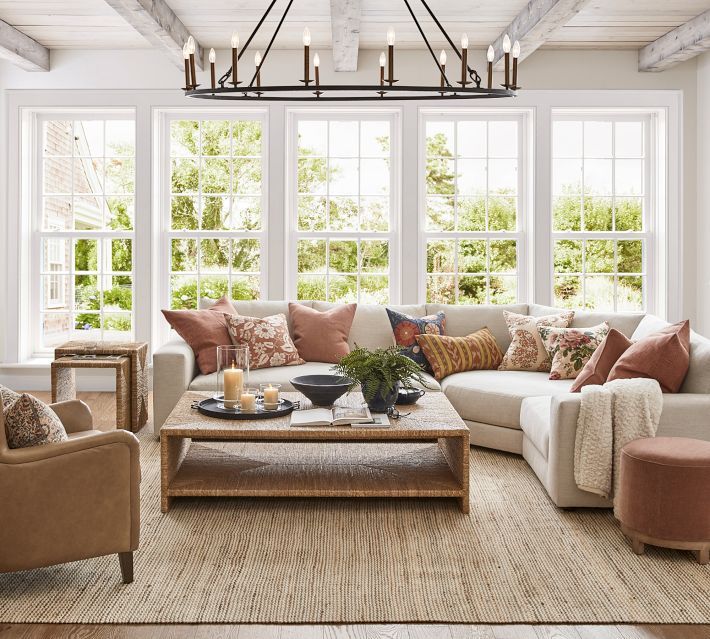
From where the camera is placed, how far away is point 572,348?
4.63 m

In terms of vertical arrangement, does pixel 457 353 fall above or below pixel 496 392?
above

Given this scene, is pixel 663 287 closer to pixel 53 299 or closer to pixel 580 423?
pixel 580 423

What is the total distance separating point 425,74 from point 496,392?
3124 millimetres

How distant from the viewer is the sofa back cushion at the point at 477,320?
5234mm

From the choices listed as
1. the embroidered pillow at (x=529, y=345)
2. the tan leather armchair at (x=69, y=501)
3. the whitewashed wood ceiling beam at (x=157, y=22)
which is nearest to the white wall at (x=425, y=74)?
the whitewashed wood ceiling beam at (x=157, y=22)

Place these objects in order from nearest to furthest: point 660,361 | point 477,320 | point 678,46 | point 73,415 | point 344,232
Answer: point 73,415, point 660,361, point 477,320, point 678,46, point 344,232

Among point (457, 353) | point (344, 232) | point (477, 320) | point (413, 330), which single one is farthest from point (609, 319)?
point (344, 232)

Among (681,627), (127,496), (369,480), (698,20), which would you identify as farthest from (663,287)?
(127,496)

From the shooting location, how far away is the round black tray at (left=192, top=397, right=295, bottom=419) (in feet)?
11.4

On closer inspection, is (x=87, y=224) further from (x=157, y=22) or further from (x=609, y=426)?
(x=609, y=426)

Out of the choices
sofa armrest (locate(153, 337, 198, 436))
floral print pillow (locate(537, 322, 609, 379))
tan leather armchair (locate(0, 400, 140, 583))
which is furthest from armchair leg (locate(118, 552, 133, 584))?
floral print pillow (locate(537, 322, 609, 379))

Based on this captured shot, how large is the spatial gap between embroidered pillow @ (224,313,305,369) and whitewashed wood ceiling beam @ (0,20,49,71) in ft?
8.76

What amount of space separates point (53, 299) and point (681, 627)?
5.68 meters

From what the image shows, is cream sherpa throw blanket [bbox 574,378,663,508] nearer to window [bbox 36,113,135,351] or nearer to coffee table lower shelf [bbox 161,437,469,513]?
coffee table lower shelf [bbox 161,437,469,513]
